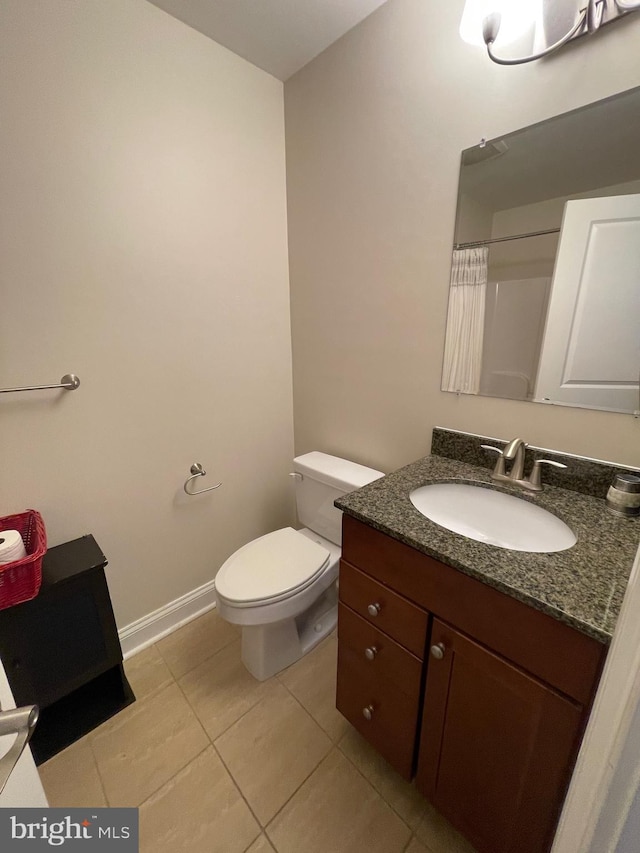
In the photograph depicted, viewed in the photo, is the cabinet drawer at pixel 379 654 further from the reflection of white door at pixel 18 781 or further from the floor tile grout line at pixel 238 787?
the reflection of white door at pixel 18 781

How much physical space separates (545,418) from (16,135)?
1.74 metres

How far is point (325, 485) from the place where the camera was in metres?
1.52

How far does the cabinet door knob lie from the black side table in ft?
3.49

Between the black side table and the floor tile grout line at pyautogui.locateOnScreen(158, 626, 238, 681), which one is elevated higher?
the black side table

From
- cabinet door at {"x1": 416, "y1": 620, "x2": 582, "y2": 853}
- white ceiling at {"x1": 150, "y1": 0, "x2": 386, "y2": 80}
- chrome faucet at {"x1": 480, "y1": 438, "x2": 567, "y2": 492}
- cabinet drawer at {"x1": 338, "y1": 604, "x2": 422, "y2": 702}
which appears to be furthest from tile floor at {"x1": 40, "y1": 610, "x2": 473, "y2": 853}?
white ceiling at {"x1": 150, "y1": 0, "x2": 386, "y2": 80}

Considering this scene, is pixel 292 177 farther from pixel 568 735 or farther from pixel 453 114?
pixel 568 735

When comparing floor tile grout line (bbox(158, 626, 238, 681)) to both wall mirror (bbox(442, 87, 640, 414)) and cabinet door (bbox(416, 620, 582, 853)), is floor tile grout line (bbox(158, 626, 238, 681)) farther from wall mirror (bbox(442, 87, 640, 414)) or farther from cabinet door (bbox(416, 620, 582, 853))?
wall mirror (bbox(442, 87, 640, 414))

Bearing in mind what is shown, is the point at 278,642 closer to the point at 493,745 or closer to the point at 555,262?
the point at 493,745

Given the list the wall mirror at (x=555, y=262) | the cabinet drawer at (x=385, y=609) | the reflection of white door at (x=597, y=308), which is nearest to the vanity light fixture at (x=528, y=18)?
the wall mirror at (x=555, y=262)

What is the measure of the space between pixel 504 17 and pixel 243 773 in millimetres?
2268

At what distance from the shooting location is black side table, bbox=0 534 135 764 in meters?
1.09

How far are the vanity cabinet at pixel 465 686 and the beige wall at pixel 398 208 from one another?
59 cm

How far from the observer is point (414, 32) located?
1.11 metres

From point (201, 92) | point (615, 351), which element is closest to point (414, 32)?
point (201, 92)
